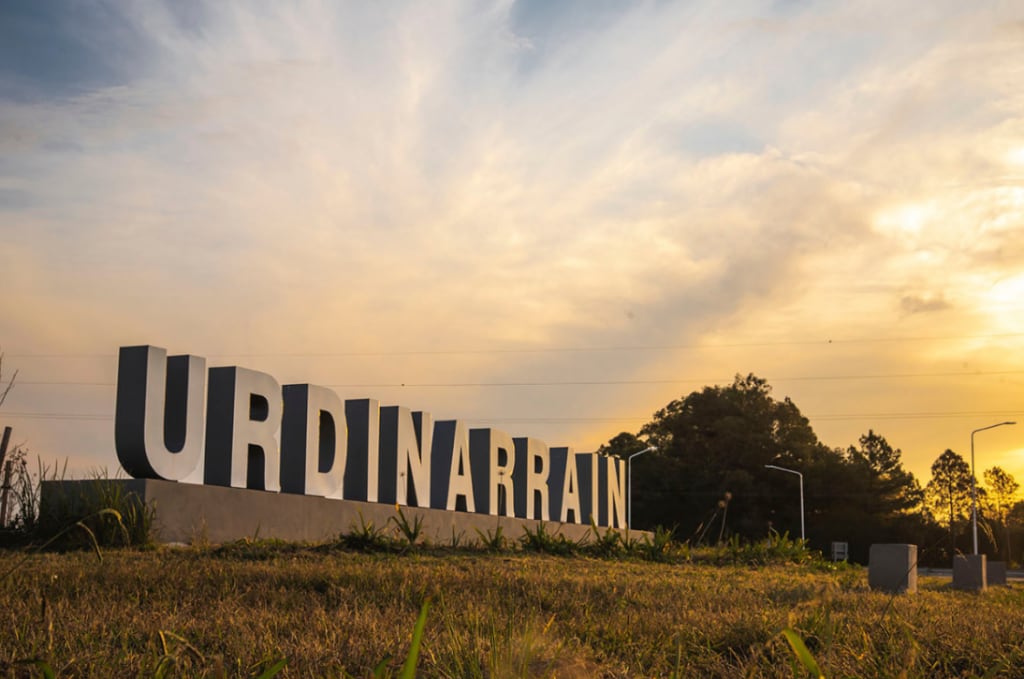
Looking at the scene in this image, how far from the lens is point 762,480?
2739 inches

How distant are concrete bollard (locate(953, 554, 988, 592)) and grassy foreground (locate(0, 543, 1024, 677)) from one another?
568cm

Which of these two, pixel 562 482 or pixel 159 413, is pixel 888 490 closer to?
pixel 562 482

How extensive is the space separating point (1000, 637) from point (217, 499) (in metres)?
14.9

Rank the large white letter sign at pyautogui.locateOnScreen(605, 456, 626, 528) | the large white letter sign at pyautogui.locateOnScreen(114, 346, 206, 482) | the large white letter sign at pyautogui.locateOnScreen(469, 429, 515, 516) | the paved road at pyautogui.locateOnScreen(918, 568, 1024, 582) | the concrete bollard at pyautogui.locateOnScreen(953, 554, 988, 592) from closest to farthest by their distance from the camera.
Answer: the concrete bollard at pyautogui.locateOnScreen(953, 554, 988, 592)
the large white letter sign at pyautogui.locateOnScreen(114, 346, 206, 482)
the large white letter sign at pyautogui.locateOnScreen(469, 429, 515, 516)
the paved road at pyautogui.locateOnScreen(918, 568, 1024, 582)
the large white letter sign at pyautogui.locateOnScreen(605, 456, 626, 528)

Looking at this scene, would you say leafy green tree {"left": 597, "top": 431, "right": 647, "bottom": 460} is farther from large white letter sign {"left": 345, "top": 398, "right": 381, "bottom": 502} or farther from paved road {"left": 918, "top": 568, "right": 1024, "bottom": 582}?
large white letter sign {"left": 345, "top": 398, "right": 381, "bottom": 502}

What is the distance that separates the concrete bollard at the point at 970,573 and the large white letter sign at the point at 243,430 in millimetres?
13677

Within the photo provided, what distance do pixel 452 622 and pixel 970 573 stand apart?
47.6 feet

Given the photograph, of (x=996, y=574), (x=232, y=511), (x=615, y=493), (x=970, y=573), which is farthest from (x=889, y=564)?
(x=615, y=493)

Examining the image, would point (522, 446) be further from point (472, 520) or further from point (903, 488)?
point (903, 488)

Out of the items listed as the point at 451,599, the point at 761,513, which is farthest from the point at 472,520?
the point at 761,513

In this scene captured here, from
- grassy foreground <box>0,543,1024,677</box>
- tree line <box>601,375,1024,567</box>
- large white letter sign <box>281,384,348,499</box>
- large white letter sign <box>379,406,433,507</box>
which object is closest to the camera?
grassy foreground <box>0,543,1024,677</box>

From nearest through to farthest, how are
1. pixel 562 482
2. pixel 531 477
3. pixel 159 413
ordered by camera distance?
1. pixel 159 413
2. pixel 531 477
3. pixel 562 482

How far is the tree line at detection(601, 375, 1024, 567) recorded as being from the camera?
66125mm

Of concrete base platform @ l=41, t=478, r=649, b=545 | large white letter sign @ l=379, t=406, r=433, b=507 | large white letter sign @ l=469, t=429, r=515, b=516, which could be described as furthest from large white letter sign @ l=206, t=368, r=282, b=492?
large white letter sign @ l=469, t=429, r=515, b=516
